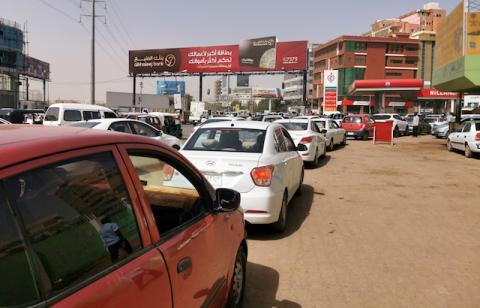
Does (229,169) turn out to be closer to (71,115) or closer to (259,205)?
(259,205)

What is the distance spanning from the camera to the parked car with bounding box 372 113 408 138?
→ 31317 millimetres

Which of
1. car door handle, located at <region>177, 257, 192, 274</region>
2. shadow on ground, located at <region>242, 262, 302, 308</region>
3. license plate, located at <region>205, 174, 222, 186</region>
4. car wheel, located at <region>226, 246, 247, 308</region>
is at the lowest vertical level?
shadow on ground, located at <region>242, 262, 302, 308</region>

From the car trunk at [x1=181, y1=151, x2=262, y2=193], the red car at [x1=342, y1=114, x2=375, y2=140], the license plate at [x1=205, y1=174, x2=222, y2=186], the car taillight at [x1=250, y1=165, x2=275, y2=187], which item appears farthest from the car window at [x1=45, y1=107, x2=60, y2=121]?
the red car at [x1=342, y1=114, x2=375, y2=140]

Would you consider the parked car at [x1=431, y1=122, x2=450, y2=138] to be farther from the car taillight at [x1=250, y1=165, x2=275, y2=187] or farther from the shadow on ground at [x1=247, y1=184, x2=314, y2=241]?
the car taillight at [x1=250, y1=165, x2=275, y2=187]

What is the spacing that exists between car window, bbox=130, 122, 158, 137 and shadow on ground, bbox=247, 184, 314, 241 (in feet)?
18.6

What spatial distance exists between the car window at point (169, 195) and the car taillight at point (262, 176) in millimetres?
2746

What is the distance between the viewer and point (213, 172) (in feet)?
19.9

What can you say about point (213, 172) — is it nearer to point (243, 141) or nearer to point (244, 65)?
point (243, 141)

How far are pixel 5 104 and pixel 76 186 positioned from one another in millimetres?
84026

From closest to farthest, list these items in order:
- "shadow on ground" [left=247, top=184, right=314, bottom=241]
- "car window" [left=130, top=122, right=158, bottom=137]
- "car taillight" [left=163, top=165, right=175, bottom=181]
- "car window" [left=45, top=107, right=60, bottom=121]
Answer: "car taillight" [left=163, top=165, right=175, bottom=181]
"shadow on ground" [left=247, top=184, right=314, bottom=241]
"car window" [left=130, top=122, right=158, bottom=137]
"car window" [left=45, top=107, right=60, bottom=121]

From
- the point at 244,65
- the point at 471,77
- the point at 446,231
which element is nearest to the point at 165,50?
the point at 244,65

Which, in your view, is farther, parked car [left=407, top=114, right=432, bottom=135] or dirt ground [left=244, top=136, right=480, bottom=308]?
parked car [left=407, top=114, right=432, bottom=135]

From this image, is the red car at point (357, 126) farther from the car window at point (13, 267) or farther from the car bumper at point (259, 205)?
the car window at point (13, 267)

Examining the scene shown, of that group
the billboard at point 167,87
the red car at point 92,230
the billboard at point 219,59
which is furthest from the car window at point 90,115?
the billboard at point 167,87
